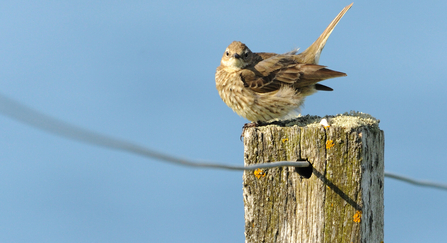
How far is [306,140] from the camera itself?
318 cm

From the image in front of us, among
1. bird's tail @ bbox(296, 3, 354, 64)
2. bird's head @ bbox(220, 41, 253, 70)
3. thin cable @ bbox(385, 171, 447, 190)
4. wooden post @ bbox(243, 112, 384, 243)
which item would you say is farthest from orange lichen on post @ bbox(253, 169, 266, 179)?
bird's tail @ bbox(296, 3, 354, 64)

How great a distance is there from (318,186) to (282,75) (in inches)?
112

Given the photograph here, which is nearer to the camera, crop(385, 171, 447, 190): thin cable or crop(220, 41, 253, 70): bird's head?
crop(385, 171, 447, 190): thin cable

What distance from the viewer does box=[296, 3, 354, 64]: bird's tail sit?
637 cm

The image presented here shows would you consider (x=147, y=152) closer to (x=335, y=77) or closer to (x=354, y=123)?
(x=354, y=123)

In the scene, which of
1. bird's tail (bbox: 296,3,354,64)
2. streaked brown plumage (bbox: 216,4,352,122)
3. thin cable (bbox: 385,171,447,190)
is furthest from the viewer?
bird's tail (bbox: 296,3,354,64)

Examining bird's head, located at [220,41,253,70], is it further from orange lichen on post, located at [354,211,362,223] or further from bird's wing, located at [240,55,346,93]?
orange lichen on post, located at [354,211,362,223]

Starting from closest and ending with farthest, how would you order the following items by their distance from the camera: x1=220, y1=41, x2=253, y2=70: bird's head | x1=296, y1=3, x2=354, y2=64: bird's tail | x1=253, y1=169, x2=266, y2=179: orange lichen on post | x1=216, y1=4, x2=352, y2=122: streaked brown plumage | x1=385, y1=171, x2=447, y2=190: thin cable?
x1=253, y1=169, x2=266, y2=179: orange lichen on post → x1=385, y1=171, x2=447, y2=190: thin cable → x1=216, y1=4, x2=352, y2=122: streaked brown plumage → x1=220, y1=41, x2=253, y2=70: bird's head → x1=296, y1=3, x2=354, y2=64: bird's tail

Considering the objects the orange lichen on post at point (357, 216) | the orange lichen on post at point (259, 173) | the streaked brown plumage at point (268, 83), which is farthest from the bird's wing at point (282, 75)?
the orange lichen on post at point (357, 216)

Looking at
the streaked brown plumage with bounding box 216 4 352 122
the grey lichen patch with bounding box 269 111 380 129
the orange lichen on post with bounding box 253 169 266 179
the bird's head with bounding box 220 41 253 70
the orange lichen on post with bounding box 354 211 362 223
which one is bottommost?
the orange lichen on post with bounding box 354 211 362 223

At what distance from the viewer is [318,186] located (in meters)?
3.13

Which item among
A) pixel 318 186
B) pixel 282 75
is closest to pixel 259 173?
pixel 318 186

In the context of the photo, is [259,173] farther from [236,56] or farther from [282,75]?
[236,56]

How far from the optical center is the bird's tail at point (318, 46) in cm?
637
